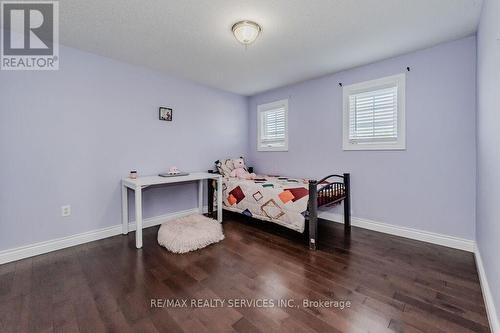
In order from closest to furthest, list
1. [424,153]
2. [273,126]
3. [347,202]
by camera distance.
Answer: [424,153] < [347,202] < [273,126]

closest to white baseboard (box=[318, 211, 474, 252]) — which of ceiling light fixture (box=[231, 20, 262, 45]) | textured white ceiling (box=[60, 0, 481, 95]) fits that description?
textured white ceiling (box=[60, 0, 481, 95])

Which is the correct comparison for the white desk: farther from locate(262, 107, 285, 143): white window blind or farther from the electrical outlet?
locate(262, 107, 285, 143): white window blind

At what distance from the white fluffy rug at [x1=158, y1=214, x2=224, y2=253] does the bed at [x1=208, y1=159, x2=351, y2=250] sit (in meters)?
0.59

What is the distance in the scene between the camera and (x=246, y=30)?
2.11 m

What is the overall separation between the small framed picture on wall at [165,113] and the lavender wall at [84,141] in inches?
3.0

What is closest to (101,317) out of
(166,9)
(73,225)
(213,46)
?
(73,225)

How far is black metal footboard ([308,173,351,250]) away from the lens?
98.4 inches

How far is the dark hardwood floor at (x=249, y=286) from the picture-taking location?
1424 mm

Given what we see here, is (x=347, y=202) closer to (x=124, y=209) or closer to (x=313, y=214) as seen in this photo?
(x=313, y=214)

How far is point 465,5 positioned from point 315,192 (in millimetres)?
2027

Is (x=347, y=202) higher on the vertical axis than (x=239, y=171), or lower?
lower

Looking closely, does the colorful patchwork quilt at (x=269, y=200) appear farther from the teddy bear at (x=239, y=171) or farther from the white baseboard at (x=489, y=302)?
the white baseboard at (x=489, y=302)

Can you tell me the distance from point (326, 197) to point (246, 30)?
2052mm

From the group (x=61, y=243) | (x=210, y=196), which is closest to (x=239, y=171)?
(x=210, y=196)
